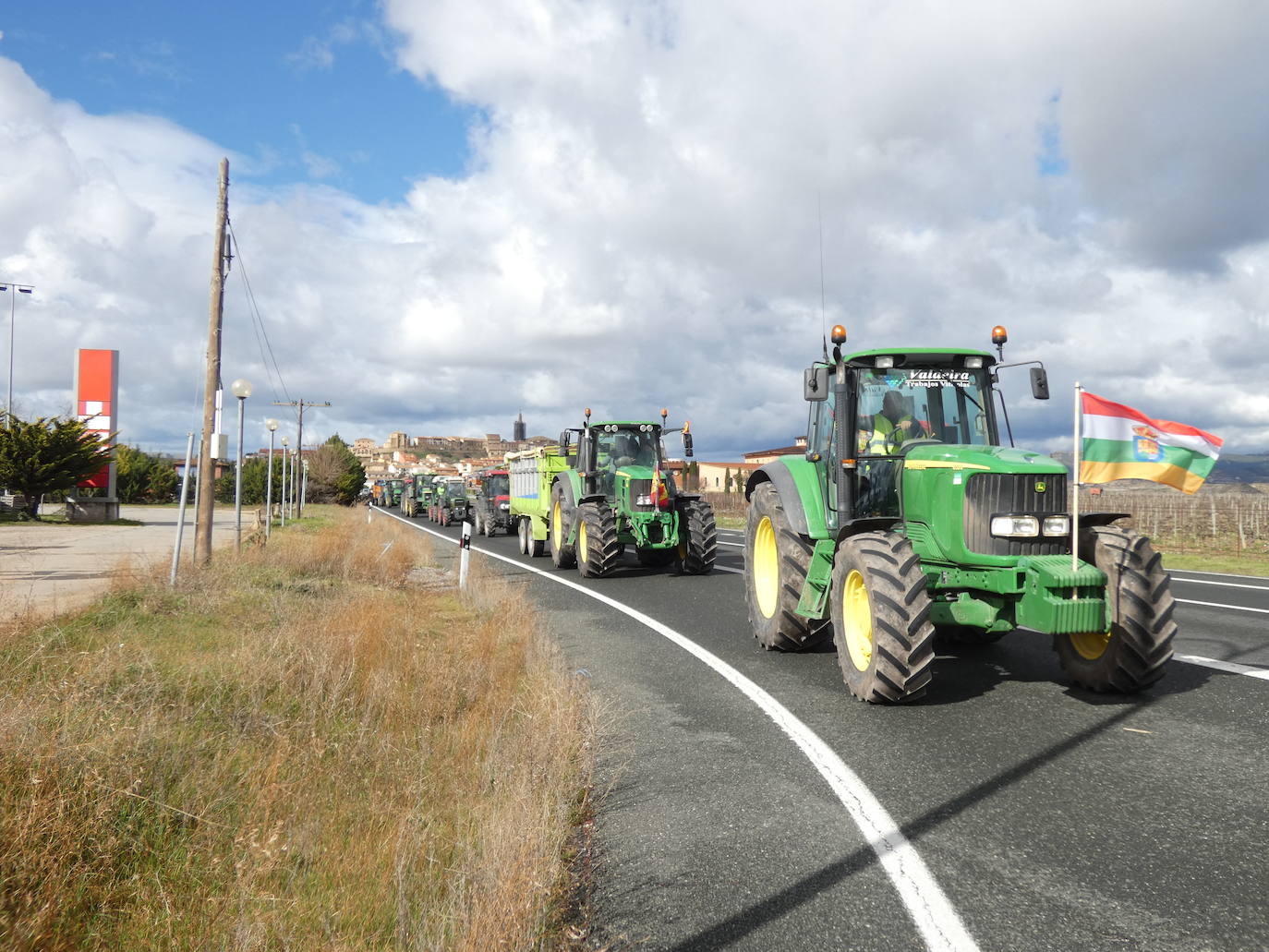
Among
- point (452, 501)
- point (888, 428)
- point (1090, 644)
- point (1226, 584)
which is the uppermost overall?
point (888, 428)

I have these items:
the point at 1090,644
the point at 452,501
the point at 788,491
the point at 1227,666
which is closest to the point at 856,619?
the point at 1090,644

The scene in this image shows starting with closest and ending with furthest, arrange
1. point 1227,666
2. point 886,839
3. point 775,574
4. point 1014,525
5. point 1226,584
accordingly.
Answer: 1. point 886,839
2. point 1014,525
3. point 1227,666
4. point 775,574
5. point 1226,584

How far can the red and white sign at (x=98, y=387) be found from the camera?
37.8 metres

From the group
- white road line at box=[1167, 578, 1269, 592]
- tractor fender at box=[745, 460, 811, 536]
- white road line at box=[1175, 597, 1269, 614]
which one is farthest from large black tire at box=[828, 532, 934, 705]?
white road line at box=[1167, 578, 1269, 592]

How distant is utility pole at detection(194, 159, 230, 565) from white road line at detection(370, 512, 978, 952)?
9.71 m

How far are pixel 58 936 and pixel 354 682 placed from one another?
348 cm

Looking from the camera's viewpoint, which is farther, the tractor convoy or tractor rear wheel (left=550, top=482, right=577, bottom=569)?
tractor rear wheel (left=550, top=482, right=577, bottom=569)

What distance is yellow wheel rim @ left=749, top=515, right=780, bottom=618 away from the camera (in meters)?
8.98

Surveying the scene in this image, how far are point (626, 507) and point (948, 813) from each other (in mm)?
10923

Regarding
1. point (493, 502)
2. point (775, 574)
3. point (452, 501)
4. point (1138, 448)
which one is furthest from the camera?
point (452, 501)

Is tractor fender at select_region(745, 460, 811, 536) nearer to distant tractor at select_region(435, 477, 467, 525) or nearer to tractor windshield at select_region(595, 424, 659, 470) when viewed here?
tractor windshield at select_region(595, 424, 659, 470)

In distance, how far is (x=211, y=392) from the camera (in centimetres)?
1418

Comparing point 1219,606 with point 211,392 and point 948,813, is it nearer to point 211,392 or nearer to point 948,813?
point 948,813

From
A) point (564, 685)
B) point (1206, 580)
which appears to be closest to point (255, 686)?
point (564, 685)
